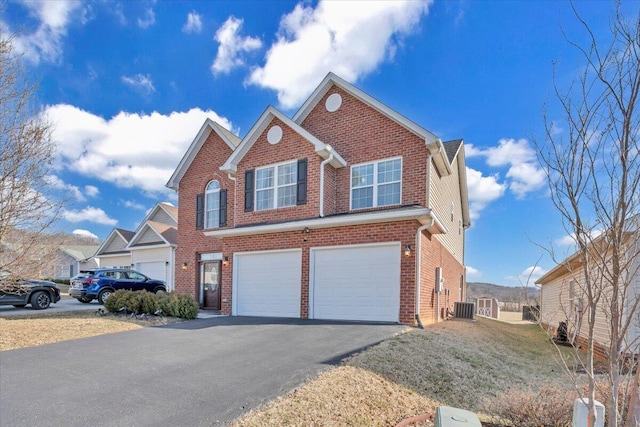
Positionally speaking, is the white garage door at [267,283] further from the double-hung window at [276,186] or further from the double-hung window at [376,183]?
the double-hung window at [376,183]

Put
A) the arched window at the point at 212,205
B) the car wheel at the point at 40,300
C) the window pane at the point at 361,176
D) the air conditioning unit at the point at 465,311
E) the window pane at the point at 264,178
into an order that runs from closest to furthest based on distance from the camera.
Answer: the window pane at the point at 361,176
the window pane at the point at 264,178
the car wheel at the point at 40,300
the air conditioning unit at the point at 465,311
the arched window at the point at 212,205

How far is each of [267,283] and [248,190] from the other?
3.66 m

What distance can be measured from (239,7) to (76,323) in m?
10.6

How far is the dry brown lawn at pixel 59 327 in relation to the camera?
27.3 feet

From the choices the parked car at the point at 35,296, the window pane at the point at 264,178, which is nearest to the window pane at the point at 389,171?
the window pane at the point at 264,178

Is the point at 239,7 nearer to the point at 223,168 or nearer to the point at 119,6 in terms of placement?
the point at 119,6

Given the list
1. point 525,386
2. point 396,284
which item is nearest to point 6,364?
point 396,284

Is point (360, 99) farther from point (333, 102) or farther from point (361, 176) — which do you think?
point (361, 176)

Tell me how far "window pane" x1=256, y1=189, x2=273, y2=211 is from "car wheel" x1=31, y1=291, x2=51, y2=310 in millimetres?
10088

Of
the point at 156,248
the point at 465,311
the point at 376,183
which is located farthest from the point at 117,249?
the point at 465,311

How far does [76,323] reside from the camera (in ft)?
33.7

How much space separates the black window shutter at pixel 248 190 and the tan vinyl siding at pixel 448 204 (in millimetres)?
6612

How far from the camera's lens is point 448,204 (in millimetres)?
15352

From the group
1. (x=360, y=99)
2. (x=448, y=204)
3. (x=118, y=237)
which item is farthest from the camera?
(x=118, y=237)
